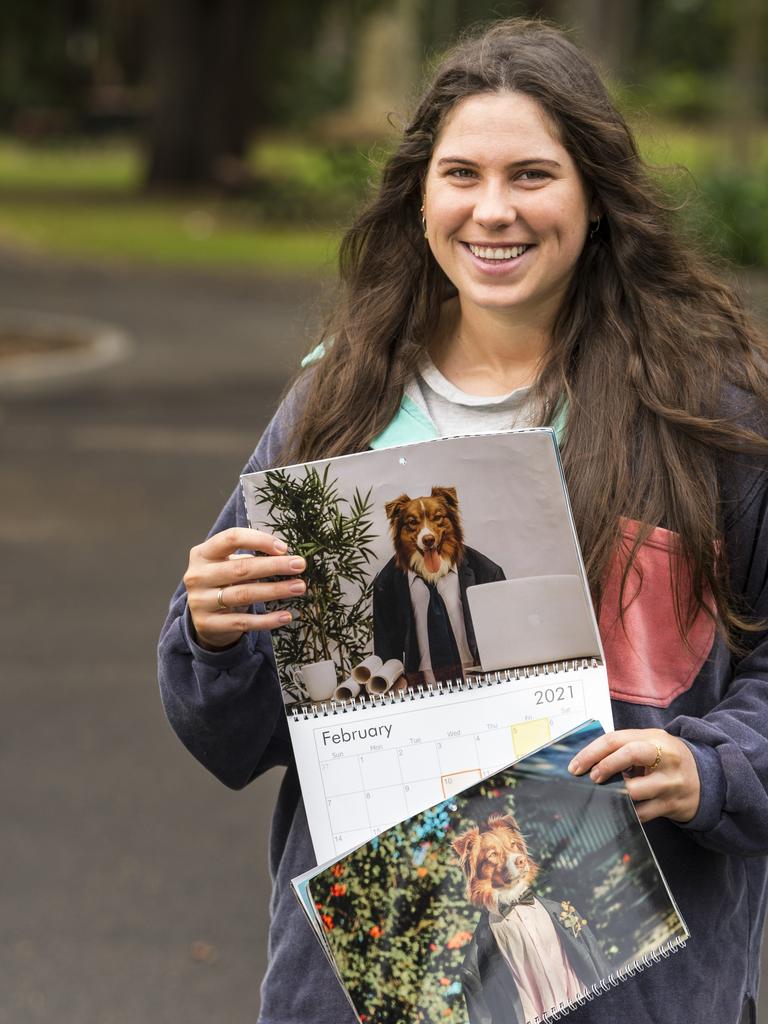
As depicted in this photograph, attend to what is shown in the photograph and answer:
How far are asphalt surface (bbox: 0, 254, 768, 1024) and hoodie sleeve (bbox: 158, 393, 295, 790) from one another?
71cm

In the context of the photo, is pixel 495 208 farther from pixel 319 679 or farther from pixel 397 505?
pixel 319 679

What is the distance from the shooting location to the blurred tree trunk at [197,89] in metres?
26.9

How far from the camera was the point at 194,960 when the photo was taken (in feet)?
13.7

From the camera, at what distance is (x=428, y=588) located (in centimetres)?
187

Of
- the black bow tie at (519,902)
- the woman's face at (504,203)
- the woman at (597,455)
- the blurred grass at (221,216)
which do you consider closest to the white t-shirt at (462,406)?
the woman at (597,455)

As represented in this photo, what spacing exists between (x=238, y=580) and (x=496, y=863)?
1.36ft

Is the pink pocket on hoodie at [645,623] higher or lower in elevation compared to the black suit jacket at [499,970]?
higher

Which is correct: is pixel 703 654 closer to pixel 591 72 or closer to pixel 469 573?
pixel 469 573

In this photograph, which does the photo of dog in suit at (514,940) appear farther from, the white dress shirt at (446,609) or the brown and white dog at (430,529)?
the brown and white dog at (430,529)

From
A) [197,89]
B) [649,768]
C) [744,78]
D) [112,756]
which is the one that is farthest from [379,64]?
[649,768]

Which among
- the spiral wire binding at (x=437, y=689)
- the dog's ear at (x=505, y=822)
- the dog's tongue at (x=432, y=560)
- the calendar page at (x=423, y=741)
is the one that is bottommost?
the dog's ear at (x=505, y=822)

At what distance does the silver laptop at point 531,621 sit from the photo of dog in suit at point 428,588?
0.01 metres

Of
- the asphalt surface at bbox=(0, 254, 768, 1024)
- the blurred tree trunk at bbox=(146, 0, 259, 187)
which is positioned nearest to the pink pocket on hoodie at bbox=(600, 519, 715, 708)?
the asphalt surface at bbox=(0, 254, 768, 1024)

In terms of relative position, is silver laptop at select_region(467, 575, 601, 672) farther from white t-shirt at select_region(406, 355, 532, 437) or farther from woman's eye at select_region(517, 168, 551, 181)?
woman's eye at select_region(517, 168, 551, 181)
